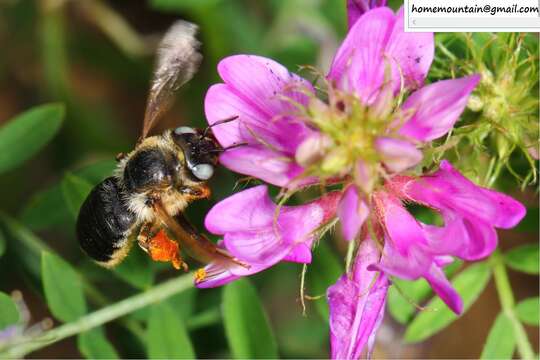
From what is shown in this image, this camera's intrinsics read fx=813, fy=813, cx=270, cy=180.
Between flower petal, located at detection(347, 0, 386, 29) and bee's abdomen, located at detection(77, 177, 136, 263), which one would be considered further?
bee's abdomen, located at detection(77, 177, 136, 263)

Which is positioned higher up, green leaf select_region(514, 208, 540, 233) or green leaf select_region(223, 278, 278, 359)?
green leaf select_region(514, 208, 540, 233)


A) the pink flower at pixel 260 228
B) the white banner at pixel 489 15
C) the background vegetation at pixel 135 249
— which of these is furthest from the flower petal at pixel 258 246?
the white banner at pixel 489 15

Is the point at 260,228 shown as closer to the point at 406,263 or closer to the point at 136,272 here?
the point at 406,263

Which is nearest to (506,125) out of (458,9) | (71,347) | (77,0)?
(458,9)

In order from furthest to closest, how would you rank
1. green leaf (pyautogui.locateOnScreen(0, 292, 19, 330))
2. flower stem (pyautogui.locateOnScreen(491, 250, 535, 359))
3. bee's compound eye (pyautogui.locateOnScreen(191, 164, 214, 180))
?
flower stem (pyautogui.locateOnScreen(491, 250, 535, 359)) < green leaf (pyautogui.locateOnScreen(0, 292, 19, 330)) < bee's compound eye (pyautogui.locateOnScreen(191, 164, 214, 180))

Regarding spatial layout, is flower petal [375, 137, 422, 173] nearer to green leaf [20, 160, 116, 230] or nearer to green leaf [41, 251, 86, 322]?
green leaf [41, 251, 86, 322]

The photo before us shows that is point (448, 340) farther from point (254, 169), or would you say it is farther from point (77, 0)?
point (77, 0)

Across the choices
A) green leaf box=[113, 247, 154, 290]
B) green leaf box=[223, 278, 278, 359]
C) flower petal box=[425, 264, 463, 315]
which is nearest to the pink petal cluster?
flower petal box=[425, 264, 463, 315]
